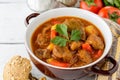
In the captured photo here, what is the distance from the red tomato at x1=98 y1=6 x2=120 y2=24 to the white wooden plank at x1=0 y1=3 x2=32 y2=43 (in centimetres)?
42

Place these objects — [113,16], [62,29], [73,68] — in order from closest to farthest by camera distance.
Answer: [73,68] < [62,29] < [113,16]

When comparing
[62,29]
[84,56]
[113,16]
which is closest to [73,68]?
[84,56]

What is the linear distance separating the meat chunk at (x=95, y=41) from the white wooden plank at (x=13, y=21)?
44cm

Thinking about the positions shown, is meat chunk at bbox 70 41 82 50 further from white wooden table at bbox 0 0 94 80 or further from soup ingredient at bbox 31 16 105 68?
white wooden table at bbox 0 0 94 80

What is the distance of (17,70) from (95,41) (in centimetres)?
36

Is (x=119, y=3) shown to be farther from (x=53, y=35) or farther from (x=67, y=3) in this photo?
(x=53, y=35)

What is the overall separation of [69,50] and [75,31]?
0.09m

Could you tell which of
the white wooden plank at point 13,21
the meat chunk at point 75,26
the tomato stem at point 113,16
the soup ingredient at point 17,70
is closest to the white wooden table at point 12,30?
the white wooden plank at point 13,21

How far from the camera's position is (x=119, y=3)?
6.17 feet

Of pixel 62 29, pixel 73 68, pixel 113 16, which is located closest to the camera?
pixel 73 68

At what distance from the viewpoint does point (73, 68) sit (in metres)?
1.37

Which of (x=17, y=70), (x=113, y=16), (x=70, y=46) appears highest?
(x=113, y=16)

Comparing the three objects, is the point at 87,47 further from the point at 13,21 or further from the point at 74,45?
the point at 13,21

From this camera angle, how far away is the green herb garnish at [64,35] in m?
1.44
